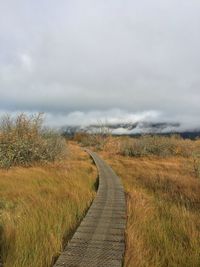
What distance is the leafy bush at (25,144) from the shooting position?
2258cm

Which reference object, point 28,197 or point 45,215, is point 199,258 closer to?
point 45,215

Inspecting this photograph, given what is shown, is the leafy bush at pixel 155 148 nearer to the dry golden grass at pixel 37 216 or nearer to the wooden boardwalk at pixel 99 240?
the dry golden grass at pixel 37 216

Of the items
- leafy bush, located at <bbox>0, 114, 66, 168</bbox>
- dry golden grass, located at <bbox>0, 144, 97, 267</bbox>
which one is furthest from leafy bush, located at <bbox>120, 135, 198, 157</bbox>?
dry golden grass, located at <bbox>0, 144, 97, 267</bbox>

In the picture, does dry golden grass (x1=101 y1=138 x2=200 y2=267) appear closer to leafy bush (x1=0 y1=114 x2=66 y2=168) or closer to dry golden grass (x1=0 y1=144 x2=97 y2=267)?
dry golden grass (x1=0 y1=144 x2=97 y2=267)

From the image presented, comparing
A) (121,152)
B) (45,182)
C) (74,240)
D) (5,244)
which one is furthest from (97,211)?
(121,152)

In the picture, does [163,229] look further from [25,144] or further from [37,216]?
[25,144]

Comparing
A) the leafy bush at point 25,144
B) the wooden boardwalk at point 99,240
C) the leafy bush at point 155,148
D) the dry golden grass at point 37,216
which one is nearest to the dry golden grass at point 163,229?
the wooden boardwalk at point 99,240

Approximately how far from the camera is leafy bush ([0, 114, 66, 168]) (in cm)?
2258

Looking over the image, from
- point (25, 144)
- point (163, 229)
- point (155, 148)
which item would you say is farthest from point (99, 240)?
point (155, 148)

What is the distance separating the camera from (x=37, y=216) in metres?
9.66

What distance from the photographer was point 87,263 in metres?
6.62

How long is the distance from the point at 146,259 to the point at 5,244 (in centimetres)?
282

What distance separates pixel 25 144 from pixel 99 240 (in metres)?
16.4

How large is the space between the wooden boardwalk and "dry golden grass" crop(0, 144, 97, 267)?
0.98ft
